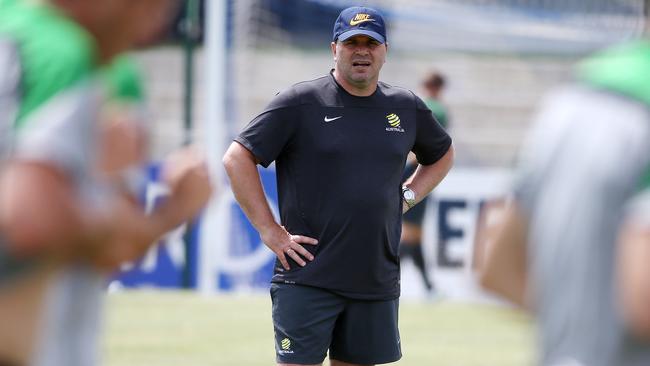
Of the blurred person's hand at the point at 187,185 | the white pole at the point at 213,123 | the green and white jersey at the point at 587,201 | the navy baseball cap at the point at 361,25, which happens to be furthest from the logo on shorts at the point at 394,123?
the white pole at the point at 213,123

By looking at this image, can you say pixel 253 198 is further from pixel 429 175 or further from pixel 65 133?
pixel 65 133

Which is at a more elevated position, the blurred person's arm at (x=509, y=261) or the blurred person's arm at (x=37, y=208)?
the blurred person's arm at (x=37, y=208)

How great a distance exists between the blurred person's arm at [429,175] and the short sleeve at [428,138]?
3cm

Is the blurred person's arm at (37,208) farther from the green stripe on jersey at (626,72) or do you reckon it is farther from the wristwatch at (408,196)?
the wristwatch at (408,196)

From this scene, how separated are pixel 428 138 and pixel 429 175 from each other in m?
0.25

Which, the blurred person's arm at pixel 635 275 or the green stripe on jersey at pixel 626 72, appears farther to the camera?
the green stripe on jersey at pixel 626 72

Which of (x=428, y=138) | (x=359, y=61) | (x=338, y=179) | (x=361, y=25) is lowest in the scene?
(x=338, y=179)

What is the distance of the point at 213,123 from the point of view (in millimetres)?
14992

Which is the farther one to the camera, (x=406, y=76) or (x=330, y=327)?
(x=406, y=76)

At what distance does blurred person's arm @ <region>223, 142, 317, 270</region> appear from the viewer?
6246mm

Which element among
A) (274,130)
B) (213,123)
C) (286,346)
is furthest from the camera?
(213,123)

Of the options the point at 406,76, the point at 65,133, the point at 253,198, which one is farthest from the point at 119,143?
the point at 406,76

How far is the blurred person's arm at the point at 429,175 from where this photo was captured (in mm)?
6859

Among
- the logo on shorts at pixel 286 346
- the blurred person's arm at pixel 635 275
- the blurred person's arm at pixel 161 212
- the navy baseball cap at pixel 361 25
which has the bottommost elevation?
the logo on shorts at pixel 286 346
